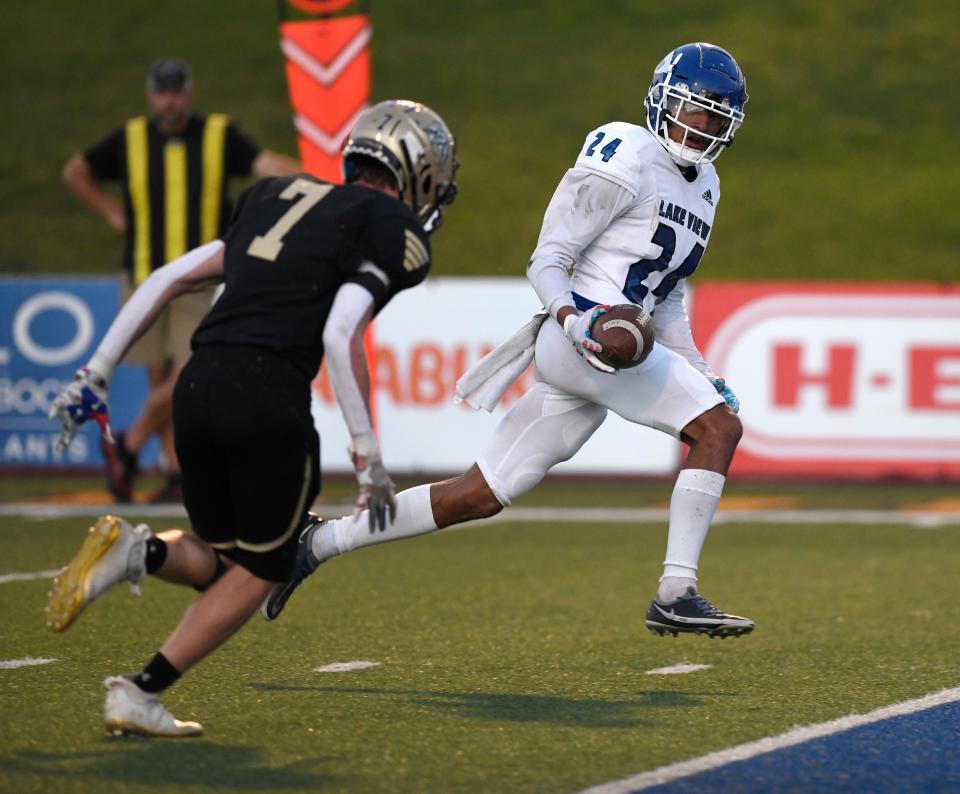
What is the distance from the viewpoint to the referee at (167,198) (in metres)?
8.66

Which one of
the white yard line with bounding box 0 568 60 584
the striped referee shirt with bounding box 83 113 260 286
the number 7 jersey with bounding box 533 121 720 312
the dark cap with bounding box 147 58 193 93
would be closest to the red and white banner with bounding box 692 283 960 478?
the striped referee shirt with bounding box 83 113 260 286

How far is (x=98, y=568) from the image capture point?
3926 mm

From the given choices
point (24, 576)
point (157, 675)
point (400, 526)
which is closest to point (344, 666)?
point (400, 526)

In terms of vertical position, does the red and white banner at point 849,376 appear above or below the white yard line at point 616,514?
above

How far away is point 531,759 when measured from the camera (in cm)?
384

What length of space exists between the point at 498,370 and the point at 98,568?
1565mm

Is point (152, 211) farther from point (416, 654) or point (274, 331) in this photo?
point (274, 331)

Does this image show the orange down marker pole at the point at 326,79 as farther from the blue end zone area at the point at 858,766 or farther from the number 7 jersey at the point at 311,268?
the blue end zone area at the point at 858,766

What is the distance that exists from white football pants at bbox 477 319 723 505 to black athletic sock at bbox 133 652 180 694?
1.35m

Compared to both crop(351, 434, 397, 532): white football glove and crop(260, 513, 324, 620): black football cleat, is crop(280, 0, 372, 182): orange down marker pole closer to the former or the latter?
crop(260, 513, 324, 620): black football cleat

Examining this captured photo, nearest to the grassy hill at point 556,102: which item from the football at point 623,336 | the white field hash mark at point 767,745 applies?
the football at point 623,336

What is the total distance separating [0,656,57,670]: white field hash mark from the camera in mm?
4879

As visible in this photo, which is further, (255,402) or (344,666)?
(344,666)

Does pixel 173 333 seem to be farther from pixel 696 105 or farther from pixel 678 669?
pixel 678 669
